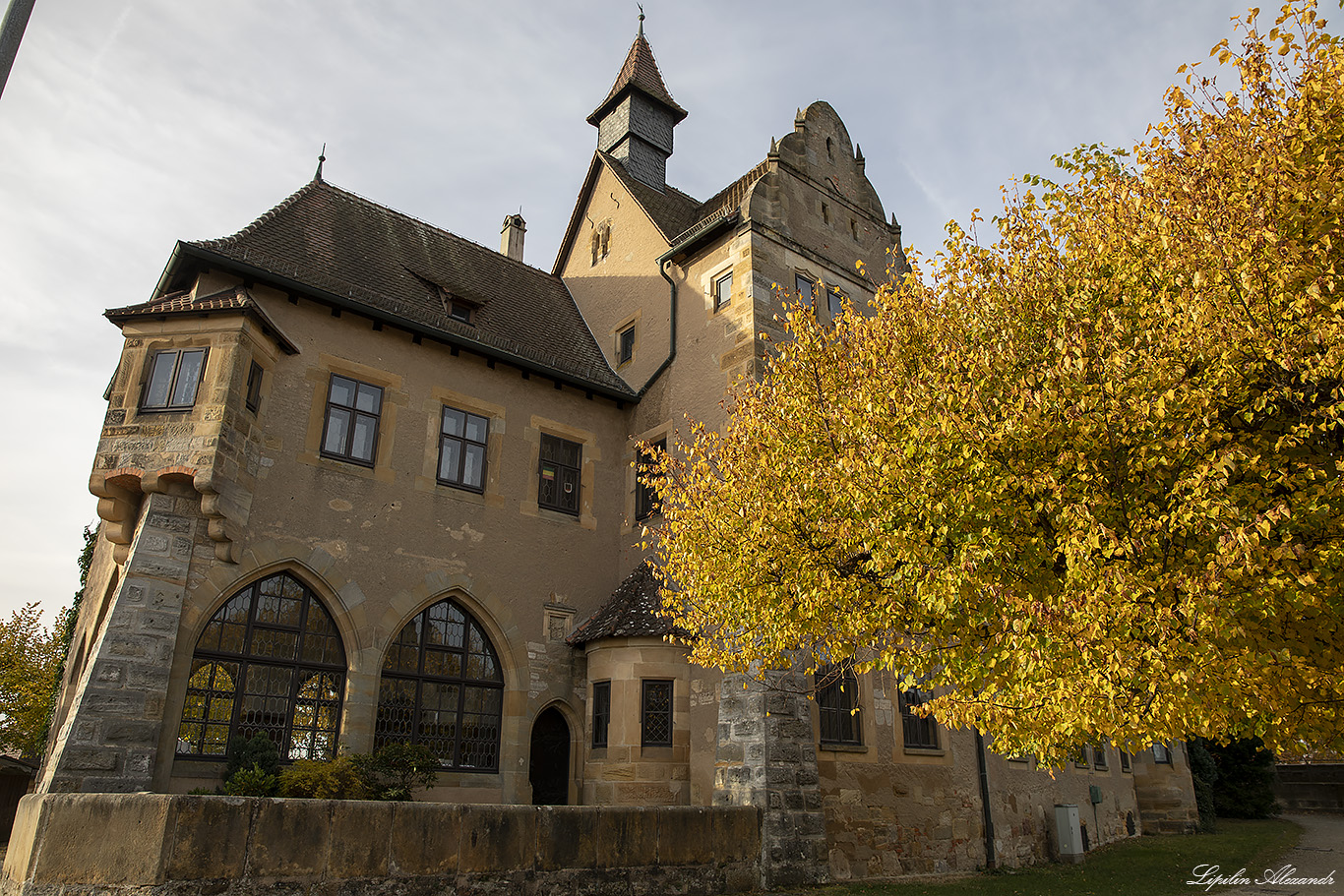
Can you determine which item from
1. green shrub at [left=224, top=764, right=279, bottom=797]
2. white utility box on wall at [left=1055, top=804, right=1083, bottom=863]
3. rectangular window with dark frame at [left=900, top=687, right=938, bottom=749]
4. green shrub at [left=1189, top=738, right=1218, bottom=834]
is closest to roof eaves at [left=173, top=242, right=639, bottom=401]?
green shrub at [left=224, top=764, right=279, bottom=797]

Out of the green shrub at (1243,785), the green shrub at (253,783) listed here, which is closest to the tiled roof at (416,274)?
the green shrub at (253,783)

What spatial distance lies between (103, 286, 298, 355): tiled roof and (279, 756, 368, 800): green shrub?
19.2 ft

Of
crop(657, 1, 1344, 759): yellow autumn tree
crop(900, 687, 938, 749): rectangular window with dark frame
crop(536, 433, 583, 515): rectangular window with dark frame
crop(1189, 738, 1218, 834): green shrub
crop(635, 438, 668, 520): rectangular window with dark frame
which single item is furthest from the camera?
crop(1189, 738, 1218, 834): green shrub

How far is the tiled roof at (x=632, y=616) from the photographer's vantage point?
44.0ft

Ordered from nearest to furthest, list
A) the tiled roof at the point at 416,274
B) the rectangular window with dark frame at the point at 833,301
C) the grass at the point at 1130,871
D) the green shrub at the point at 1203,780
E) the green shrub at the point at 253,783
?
1. the green shrub at the point at 253,783
2. the grass at the point at 1130,871
3. the tiled roof at the point at 416,274
4. the rectangular window with dark frame at the point at 833,301
5. the green shrub at the point at 1203,780

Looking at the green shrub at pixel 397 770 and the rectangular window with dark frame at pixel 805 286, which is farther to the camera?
the rectangular window with dark frame at pixel 805 286

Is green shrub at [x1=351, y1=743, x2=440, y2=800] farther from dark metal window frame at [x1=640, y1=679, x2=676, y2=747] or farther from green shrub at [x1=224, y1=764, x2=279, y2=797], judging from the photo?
dark metal window frame at [x1=640, y1=679, x2=676, y2=747]

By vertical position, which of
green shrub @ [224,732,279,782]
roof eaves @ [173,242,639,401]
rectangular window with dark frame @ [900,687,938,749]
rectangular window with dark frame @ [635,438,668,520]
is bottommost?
green shrub @ [224,732,279,782]

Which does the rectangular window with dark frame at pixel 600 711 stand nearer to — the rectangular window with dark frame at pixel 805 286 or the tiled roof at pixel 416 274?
the tiled roof at pixel 416 274

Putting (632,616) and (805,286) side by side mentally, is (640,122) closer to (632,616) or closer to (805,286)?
(805,286)

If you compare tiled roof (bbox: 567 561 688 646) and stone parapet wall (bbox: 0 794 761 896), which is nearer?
stone parapet wall (bbox: 0 794 761 896)

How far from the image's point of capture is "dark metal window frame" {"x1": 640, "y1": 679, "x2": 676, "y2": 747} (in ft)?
43.1

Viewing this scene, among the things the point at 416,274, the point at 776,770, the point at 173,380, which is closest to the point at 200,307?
the point at 173,380

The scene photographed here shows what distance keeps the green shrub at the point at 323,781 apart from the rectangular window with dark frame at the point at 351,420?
4364mm
